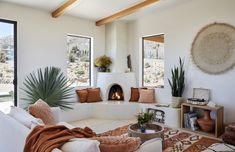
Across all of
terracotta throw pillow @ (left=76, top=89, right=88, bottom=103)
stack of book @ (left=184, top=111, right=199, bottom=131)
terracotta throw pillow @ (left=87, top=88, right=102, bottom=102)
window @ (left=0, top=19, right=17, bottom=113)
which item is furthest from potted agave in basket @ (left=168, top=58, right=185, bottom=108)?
window @ (left=0, top=19, right=17, bottom=113)

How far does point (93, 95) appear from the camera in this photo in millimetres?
5461

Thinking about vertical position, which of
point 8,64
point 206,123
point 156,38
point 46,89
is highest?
point 156,38

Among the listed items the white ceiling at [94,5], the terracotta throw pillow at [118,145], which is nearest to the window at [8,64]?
the white ceiling at [94,5]

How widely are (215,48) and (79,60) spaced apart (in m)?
3.60

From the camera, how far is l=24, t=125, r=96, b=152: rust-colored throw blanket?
1.54 metres

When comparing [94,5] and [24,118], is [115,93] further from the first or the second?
[24,118]

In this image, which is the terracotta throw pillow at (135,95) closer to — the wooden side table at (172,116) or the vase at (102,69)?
the wooden side table at (172,116)

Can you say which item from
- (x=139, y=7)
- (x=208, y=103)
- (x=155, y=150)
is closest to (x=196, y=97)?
(x=208, y=103)

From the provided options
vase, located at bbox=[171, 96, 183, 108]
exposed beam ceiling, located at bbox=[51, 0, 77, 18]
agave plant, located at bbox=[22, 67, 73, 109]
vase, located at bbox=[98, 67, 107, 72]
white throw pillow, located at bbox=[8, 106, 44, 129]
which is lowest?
vase, located at bbox=[171, 96, 183, 108]

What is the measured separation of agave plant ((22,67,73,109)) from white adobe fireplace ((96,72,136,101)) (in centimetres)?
138

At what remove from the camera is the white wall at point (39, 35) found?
14.7 feet

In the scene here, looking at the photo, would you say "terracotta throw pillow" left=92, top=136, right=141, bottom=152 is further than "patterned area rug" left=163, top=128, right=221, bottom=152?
No

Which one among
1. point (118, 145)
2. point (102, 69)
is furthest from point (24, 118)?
point (102, 69)

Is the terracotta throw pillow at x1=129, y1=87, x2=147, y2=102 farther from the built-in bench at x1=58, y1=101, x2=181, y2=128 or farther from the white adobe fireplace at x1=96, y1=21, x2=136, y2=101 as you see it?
the built-in bench at x1=58, y1=101, x2=181, y2=128
